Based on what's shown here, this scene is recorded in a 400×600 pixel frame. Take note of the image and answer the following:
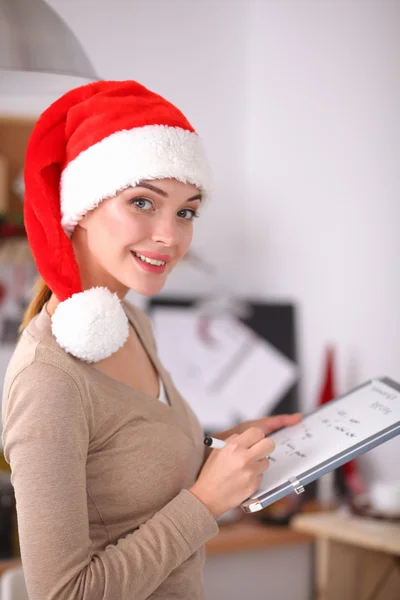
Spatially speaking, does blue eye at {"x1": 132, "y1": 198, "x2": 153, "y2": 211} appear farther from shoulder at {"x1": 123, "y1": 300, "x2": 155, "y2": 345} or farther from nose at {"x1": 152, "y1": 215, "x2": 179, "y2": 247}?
shoulder at {"x1": 123, "y1": 300, "x2": 155, "y2": 345}

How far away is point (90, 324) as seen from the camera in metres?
0.95

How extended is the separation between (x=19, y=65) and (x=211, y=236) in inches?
63.3

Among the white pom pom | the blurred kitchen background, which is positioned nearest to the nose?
the white pom pom

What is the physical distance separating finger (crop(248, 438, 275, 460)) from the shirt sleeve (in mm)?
145

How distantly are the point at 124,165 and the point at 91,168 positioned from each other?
5cm

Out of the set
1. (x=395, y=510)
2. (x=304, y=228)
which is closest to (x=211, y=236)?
(x=304, y=228)

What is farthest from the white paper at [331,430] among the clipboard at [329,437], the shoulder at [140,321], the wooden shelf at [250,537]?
the wooden shelf at [250,537]

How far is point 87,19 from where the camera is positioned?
2291 mm

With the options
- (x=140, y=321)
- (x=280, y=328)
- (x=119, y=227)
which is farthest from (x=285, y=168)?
(x=119, y=227)

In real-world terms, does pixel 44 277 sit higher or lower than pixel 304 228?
higher

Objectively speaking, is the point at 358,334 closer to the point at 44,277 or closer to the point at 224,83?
the point at 224,83

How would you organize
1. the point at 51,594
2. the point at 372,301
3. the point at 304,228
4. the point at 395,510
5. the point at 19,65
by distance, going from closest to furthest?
the point at 51,594 → the point at 19,65 → the point at 395,510 → the point at 372,301 → the point at 304,228

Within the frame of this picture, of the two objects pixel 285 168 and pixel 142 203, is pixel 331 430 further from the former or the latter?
pixel 285 168

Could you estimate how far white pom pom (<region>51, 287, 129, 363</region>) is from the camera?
939mm
